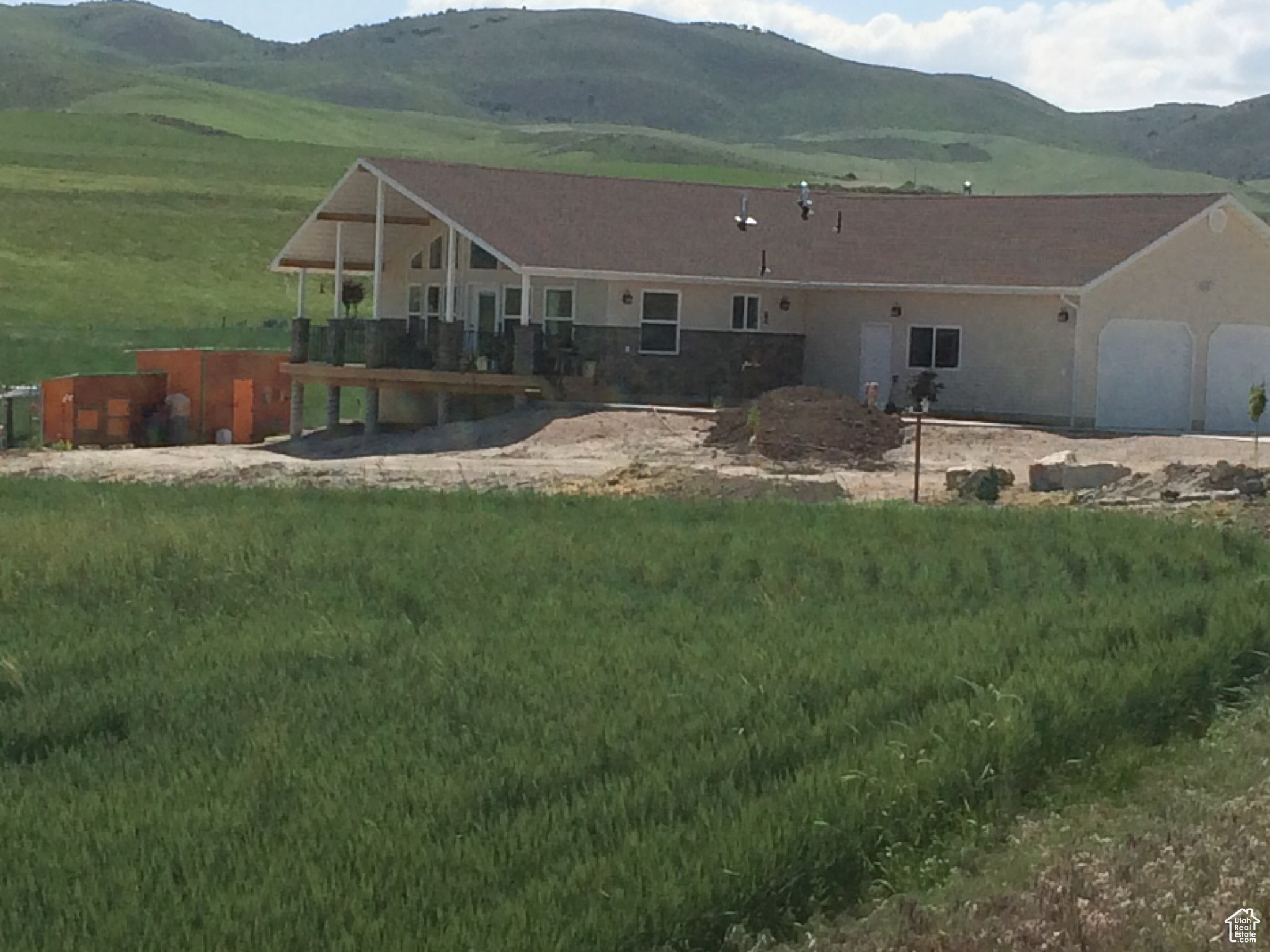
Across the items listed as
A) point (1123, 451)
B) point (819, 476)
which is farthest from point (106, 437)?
point (1123, 451)

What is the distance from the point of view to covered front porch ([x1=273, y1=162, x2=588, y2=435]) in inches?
1442

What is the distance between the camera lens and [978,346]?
3672cm

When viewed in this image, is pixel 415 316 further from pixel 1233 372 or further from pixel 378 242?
pixel 1233 372

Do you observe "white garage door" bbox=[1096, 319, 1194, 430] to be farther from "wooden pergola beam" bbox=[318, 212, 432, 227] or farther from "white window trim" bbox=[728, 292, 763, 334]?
"wooden pergola beam" bbox=[318, 212, 432, 227]

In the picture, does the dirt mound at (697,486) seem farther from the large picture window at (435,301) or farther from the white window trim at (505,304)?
the large picture window at (435,301)

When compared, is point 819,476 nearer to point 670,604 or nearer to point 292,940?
point 670,604

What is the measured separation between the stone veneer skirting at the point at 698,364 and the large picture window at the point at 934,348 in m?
2.36

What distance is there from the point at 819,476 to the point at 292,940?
2255 cm

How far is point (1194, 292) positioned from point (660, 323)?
9.35 m

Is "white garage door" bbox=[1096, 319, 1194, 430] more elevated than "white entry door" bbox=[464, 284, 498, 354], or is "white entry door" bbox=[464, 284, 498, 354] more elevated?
"white entry door" bbox=[464, 284, 498, 354]

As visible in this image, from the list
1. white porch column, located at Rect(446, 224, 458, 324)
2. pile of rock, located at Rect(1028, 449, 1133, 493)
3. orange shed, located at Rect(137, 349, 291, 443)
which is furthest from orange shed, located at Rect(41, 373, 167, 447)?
pile of rock, located at Rect(1028, 449, 1133, 493)

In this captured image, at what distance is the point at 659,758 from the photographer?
31.0ft

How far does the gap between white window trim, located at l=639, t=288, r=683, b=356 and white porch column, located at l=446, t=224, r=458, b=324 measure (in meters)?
3.34

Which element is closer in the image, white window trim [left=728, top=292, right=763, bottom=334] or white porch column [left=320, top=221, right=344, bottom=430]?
white window trim [left=728, top=292, right=763, bottom=334]
